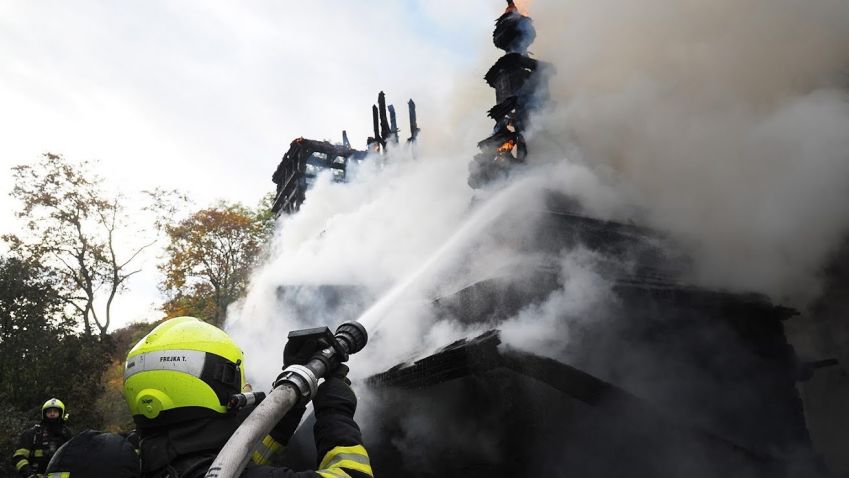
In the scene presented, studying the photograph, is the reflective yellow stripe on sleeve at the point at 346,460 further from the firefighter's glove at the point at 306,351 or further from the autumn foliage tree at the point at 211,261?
the autumn foliage tree at the point at 211,261

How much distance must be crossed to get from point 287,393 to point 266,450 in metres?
0.57

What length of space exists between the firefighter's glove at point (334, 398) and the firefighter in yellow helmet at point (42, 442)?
782 centimetres

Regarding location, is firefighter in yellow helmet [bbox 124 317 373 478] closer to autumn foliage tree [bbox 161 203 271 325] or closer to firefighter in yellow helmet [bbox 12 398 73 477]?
firefighter in yellow helmet [bbox 12 398 73 477]

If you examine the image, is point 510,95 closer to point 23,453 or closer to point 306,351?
point 306,351

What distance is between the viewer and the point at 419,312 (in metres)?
6.89

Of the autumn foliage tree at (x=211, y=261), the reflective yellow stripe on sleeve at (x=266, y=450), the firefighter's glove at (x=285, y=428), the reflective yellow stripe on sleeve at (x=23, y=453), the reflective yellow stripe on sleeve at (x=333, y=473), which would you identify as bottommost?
the reflective yellow stripe on sleeve at (x=333, y=473)

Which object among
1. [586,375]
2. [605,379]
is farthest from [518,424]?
[605,379]

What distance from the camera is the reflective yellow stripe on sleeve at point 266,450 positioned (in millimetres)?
2285

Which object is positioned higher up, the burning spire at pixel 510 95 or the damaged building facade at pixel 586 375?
the burning spire at pixel 510 95

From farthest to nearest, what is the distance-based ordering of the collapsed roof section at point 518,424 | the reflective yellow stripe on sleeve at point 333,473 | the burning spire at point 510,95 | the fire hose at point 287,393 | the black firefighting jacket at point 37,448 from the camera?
the burning spire at point 510,95
the black firefighting jacket at point 37,448
the collapsed roof section at point 518,424
the reflective yellow stripe on sleeve at point 333,473
the fire hose at point 287,393

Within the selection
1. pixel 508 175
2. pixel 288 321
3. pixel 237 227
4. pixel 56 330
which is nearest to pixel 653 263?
pixel 508 175

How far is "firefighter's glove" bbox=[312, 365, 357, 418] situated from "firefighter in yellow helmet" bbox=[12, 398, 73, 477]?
7.82 metres

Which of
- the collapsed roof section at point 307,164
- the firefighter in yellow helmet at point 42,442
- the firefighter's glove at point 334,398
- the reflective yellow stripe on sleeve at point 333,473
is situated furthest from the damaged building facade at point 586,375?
the collapsed roof section at point 307,164

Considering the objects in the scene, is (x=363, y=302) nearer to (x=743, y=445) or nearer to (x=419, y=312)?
(x=419, y=312)
